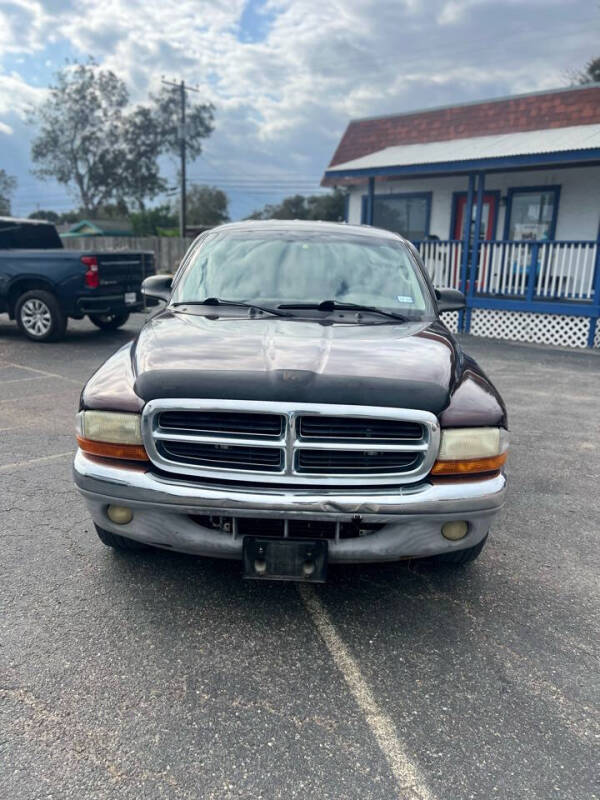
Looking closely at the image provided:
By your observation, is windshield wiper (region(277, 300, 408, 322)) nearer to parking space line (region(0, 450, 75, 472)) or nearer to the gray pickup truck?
parking space line (region(0, 450, 75, 472))

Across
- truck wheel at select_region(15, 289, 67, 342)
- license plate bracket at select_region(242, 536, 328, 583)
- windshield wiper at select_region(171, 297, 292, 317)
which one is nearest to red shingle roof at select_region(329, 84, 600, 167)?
truck wheel at select_region(15, 289, 67, 342)

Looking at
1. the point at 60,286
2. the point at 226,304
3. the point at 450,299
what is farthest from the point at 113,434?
the point at 60,286

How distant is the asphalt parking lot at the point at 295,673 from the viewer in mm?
2002

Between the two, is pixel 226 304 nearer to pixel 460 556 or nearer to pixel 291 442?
pixel 291 442

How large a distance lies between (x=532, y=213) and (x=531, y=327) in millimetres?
3596

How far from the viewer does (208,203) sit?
6694 cm

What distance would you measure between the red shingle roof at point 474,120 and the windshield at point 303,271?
12.3 meters

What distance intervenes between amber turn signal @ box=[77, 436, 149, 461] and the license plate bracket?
567 millimetres

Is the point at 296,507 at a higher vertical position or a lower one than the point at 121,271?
lower

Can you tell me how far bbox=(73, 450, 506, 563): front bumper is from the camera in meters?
2.45

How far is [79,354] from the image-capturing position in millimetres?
9398

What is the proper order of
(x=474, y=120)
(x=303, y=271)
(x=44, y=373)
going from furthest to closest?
(x=474, y=120)
(x=44, y=373)
(x=303, y=271)

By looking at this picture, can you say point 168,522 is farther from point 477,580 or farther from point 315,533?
point 477,580

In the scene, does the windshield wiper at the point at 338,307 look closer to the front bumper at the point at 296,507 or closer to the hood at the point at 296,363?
the hood at the point at 296,363
